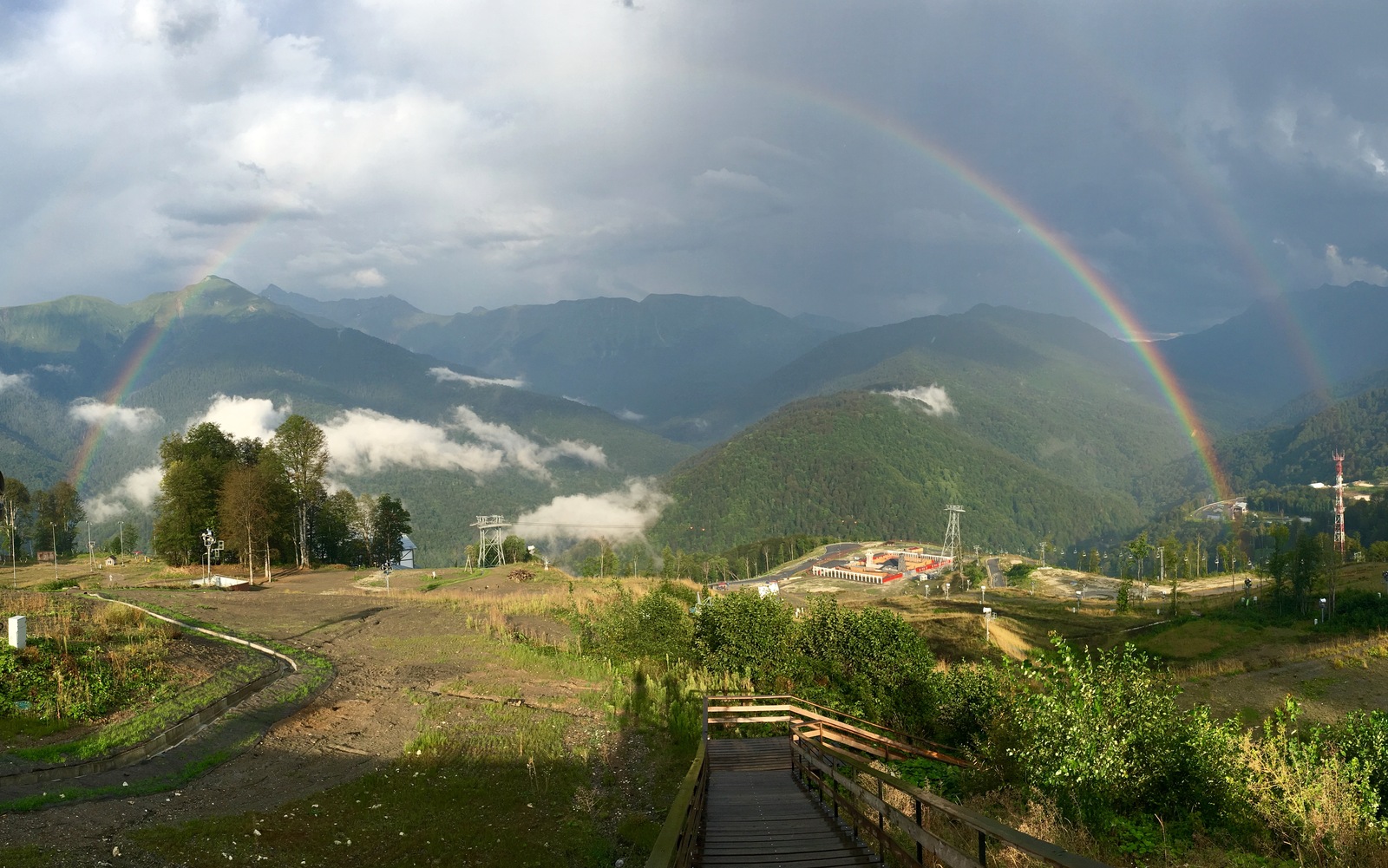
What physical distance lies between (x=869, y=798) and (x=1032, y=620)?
83644mm

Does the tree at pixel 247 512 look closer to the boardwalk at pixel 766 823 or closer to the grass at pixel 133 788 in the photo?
the grass at pixel 133 788

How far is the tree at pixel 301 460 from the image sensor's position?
212 feet

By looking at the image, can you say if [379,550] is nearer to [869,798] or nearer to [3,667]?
[3,667]

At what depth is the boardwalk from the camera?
791 cm

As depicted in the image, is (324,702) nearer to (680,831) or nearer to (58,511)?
(680,831)

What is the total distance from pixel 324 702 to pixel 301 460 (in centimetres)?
5293

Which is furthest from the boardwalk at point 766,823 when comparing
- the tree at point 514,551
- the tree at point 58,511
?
the tree at point 58,511

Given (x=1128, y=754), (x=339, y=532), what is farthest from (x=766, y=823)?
(x=339, y=532)

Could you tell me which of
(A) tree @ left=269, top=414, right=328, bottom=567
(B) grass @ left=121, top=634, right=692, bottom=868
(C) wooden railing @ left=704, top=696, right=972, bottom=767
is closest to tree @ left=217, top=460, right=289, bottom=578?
(A) tree @ left=269, top=414, right=328, bottom=567

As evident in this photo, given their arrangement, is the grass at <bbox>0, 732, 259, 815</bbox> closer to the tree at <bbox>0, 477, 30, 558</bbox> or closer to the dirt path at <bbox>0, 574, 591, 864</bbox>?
the dirt path at <bbox>0, 574, 591, 864</bbox>

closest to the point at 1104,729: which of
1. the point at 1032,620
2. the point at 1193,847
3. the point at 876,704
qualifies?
the point at 1193,847

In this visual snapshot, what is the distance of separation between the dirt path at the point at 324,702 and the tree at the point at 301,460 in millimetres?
26125

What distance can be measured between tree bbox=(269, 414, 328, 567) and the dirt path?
26125 mm

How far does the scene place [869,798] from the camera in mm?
7551
